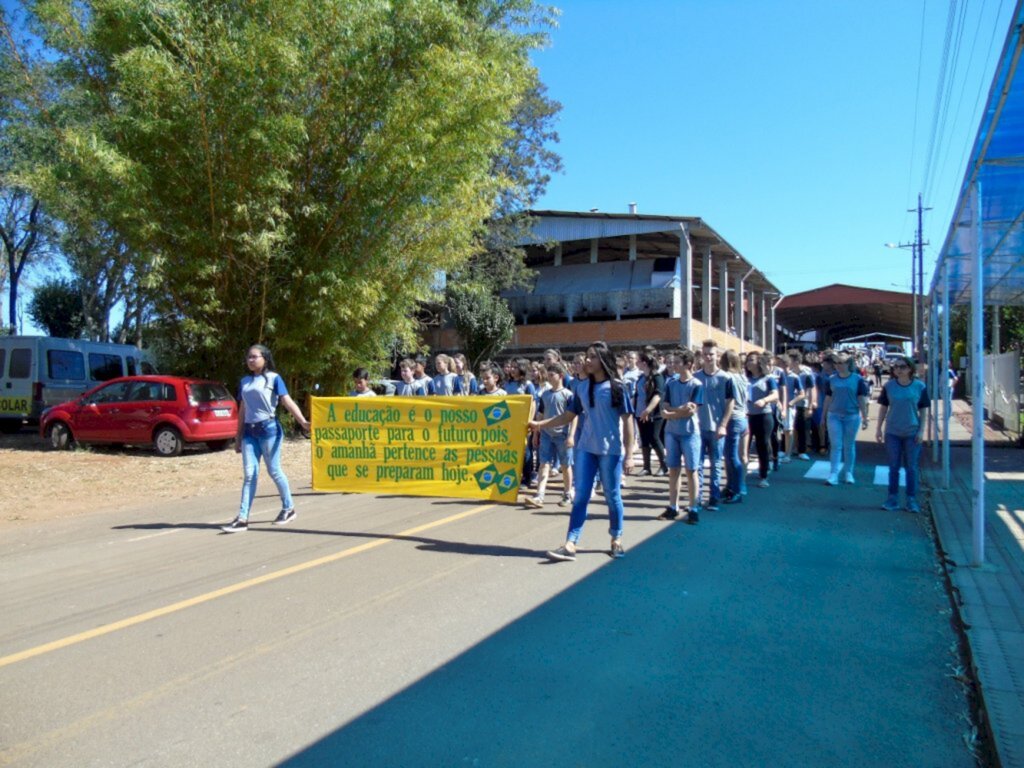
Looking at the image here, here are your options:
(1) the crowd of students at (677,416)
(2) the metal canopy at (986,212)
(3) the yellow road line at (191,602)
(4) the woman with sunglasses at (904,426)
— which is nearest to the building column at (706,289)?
(1) the crowd of students at (677,416)

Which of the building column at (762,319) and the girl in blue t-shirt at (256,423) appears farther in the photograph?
the building column at (762,319)

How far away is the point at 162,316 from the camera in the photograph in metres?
17.6

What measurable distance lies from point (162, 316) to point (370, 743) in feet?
53.0

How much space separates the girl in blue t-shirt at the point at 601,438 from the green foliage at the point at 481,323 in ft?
75.7

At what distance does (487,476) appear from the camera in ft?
30.9

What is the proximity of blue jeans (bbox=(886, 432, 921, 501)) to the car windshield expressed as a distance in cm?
1199

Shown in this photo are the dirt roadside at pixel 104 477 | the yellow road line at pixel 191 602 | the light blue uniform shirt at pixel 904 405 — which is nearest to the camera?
the yellow road line at pixel 191 602

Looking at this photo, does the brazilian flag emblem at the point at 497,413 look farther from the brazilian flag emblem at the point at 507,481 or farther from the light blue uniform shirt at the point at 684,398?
the light blue uniform shirt at the point at 684,398

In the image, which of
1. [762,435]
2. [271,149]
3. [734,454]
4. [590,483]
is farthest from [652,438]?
[271,149]

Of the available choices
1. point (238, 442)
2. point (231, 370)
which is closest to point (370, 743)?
point (238, 442)

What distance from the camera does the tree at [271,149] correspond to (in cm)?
1481

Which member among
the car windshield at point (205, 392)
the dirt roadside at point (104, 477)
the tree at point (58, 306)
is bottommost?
the dirt roadside at point (104, 477)

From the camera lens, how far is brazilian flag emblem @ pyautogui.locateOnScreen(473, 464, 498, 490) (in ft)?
30.7

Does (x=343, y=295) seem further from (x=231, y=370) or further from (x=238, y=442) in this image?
(x=238, y=442)
